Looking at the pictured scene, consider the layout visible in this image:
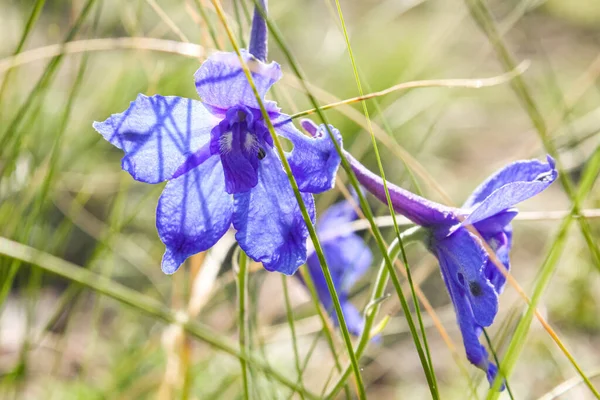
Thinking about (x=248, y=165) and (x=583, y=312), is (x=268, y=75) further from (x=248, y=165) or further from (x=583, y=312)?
(x=583, y=312)

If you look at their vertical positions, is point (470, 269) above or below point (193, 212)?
below

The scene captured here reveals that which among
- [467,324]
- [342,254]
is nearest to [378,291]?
[467,324]

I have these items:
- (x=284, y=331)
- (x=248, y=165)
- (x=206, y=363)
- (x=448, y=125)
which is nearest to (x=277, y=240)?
(x=248, y=165)

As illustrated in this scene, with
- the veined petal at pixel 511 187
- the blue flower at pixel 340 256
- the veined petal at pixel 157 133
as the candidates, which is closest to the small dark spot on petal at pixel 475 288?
the veined petal at pixel 511 187

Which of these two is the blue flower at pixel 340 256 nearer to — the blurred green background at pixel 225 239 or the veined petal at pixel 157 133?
the blurred green background at pixel 225 239

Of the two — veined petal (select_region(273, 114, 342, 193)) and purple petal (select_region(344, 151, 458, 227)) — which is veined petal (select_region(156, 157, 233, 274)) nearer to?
veined petal (select_region(273, 114, 342, 193))

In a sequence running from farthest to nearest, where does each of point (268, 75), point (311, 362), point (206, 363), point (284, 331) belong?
1. point (311, 362)
2. point (284, 331)
3. point (206, 363)
4. point (268, 75)

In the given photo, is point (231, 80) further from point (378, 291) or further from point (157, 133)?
point (378, 291)
